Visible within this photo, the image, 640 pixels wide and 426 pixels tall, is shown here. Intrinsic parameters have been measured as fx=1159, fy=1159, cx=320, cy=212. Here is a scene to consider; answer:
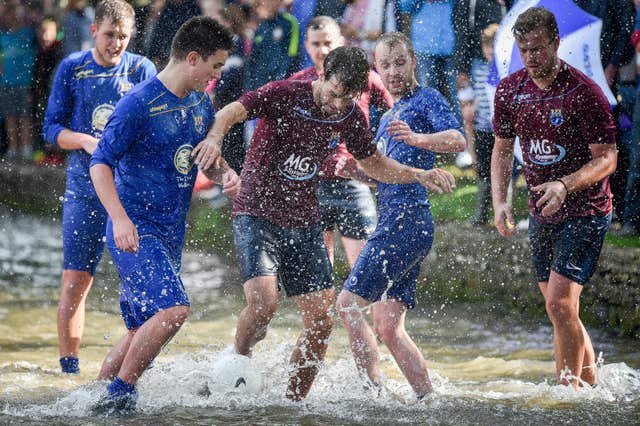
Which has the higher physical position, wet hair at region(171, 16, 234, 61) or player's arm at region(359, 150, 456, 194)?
wet hair at region(171, 16, 234, 61)

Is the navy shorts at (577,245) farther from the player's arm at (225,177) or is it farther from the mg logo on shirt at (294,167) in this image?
the player's arm at (225,177)

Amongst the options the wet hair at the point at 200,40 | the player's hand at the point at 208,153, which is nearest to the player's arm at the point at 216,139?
the player's hand at the point at 208,153

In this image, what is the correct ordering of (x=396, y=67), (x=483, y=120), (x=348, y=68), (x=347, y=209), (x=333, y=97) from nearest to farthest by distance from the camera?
(x=348, y=68) < (x=333, y=97) < (x=396, y=67) < (x=347, y=209) < (x=483, y=120)

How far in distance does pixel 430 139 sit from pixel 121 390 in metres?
2.03

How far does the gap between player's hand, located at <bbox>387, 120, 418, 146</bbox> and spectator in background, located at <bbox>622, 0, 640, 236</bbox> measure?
3.14 metres

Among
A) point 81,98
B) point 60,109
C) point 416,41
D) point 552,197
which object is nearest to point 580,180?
point 552,197

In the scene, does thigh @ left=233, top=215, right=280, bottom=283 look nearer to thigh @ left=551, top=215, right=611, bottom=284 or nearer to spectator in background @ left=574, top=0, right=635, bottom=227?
thigh @ left=551, top=215, right=611, bottom=284

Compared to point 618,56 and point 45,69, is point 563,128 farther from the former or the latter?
point 45,69

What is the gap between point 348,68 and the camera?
18.6 feet

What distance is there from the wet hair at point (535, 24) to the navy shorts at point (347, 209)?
151 cm

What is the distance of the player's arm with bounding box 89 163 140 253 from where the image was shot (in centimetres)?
528

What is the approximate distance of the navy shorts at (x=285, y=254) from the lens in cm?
593

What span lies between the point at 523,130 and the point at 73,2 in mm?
7618

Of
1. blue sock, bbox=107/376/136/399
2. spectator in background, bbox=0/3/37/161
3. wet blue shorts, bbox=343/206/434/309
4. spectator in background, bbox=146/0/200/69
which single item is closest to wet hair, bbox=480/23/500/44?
spectator in background, bbox=146/0/200/69
